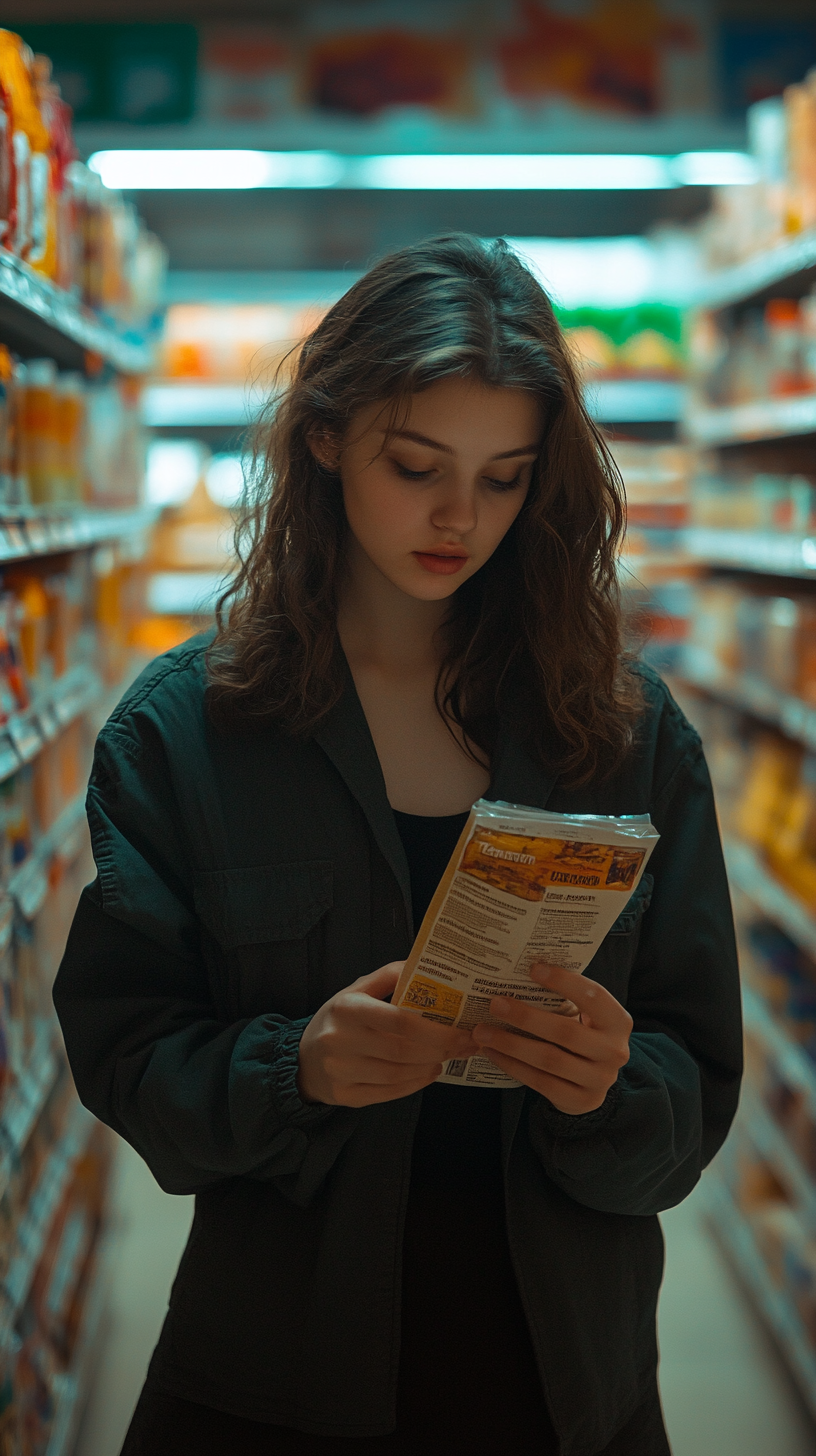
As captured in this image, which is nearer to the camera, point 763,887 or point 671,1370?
point 671,1370

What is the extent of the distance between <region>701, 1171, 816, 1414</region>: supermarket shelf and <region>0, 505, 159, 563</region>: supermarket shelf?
7.07 ft

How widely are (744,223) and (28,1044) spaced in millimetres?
2818

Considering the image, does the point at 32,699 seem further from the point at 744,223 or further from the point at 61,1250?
the point at 744,223

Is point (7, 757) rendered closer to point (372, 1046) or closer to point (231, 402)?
point (372, 1046)

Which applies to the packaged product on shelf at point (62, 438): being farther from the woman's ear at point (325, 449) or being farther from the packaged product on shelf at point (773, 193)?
the packaged product on shelf at point (773, 193)

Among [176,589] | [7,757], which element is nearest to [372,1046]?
[7,757]

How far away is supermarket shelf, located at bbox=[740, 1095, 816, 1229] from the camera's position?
102 inches

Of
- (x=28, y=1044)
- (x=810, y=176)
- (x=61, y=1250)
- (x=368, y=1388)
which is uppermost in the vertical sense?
(x=810, y=176)

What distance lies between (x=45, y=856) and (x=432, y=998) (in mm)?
1410

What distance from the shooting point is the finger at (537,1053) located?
1017 mm

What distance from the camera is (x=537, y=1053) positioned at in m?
1.02

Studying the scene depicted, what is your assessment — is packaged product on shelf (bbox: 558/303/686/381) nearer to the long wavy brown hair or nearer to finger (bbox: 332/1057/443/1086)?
the long wavy brown hair

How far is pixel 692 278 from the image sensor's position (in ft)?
13.5

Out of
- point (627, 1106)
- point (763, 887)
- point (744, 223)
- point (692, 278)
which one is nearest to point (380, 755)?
point (627, 1106)
